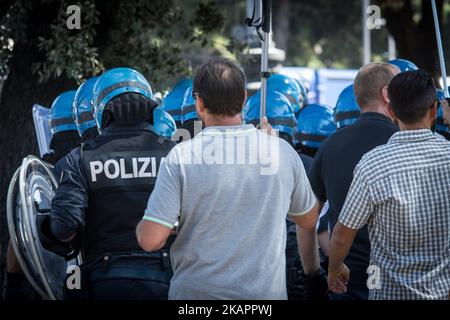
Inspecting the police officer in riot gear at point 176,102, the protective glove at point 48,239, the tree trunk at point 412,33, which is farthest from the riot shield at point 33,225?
the tree trunk at point 412,33

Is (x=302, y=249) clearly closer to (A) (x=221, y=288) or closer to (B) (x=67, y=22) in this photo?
(A) (x=221, y=288)

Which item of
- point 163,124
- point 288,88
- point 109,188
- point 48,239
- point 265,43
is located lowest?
point 48,239

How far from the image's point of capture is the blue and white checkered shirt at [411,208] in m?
4.01

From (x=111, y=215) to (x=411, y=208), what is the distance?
1469 millimetres

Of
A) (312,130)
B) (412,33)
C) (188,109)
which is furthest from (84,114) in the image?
(412,33)

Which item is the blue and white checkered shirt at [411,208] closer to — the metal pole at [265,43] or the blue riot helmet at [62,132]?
the metal pole at [265,43]

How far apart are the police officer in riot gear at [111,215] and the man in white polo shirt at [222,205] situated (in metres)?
0.60

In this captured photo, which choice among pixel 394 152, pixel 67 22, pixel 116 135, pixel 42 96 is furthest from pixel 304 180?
pixel 42 96

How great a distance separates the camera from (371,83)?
15.8ft

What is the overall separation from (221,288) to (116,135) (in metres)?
1.21

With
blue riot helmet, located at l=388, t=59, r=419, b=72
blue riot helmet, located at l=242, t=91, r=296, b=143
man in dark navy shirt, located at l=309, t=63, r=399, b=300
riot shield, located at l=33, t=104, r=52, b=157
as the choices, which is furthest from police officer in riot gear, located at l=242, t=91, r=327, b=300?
riot shield, located at l=33, t=104, r=52, b=157

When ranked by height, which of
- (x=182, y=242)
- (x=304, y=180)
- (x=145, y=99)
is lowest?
(x=182, y=242)

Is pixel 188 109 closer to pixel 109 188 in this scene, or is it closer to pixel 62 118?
pixel 62 118
